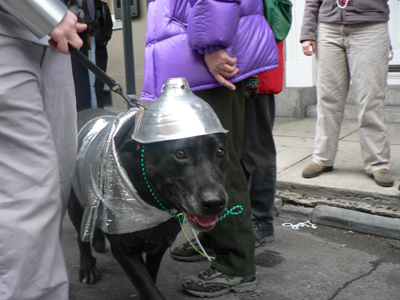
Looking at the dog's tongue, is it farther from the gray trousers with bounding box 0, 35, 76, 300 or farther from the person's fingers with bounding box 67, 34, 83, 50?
the person's fingers with bounding box 67, 34, 83, 50

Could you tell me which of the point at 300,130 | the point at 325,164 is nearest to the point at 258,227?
the point at 325,164

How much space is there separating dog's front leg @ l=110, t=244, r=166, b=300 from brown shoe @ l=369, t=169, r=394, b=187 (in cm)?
228

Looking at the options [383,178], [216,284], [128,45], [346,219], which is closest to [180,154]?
[216,284]

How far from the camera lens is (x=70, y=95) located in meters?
1.94

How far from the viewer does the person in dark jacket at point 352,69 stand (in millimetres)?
3746

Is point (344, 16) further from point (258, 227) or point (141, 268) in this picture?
point (141, 268)

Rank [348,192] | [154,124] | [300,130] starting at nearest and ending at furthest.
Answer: [154,124] < [348,192] < [300,130]

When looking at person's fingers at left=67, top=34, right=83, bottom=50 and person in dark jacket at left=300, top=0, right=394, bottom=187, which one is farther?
person in dark jacket at left=300, top=0, right=394, bottom=187

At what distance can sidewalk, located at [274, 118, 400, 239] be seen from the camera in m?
3.38

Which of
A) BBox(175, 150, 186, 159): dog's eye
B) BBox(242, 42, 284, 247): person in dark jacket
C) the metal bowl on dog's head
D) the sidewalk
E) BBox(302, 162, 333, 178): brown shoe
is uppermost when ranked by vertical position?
the metal bowl on dog's head

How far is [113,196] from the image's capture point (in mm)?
2064

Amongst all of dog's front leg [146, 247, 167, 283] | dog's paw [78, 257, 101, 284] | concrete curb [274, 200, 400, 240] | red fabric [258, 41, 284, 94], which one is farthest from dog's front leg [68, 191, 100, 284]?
concrete curb [274, 200, 400, 240]

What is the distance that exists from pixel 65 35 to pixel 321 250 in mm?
2150

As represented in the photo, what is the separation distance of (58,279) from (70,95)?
75cm
